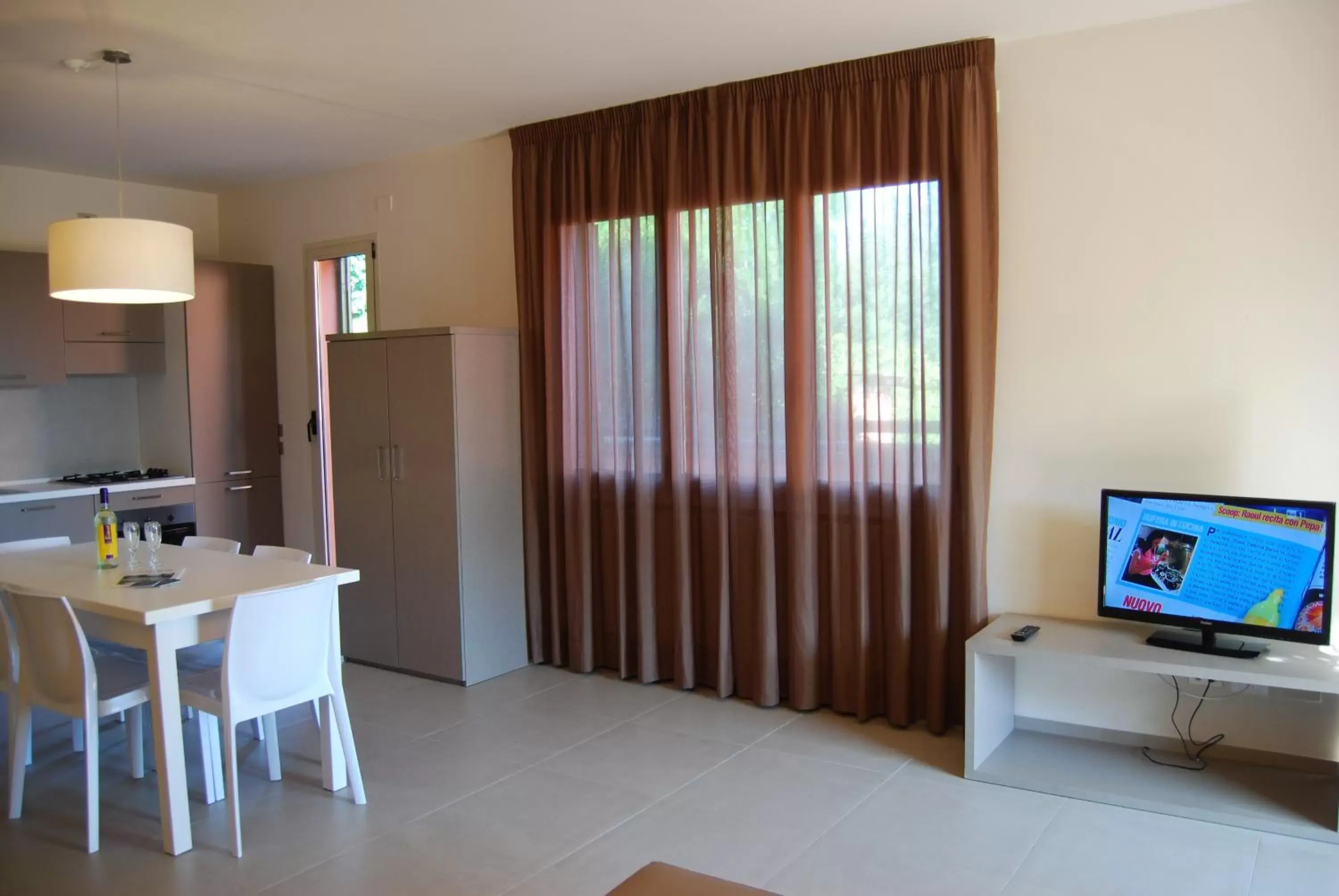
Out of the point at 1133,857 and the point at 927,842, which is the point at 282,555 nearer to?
the point at 927,842

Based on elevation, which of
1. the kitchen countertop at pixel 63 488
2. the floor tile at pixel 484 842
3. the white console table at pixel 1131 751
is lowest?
the floor tile at pixel 484 842

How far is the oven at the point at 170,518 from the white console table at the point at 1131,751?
461 centimetres

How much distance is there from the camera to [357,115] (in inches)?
188

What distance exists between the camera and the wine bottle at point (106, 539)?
375cm

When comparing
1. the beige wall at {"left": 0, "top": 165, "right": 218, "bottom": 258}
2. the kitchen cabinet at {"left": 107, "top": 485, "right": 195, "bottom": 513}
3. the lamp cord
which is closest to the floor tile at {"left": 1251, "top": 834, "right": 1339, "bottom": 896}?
the lamp cord

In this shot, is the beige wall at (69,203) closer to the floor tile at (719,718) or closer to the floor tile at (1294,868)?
the floor tile at (719,718)

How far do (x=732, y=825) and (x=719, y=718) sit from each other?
3.38 feet

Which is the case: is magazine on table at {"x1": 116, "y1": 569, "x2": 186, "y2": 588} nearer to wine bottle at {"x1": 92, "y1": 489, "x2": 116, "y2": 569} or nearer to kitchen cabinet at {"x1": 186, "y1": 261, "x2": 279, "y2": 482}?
wine bottle at {"x1": 92, "y1": 489, "x2": 116, "y2": 569}

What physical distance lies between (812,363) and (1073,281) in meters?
1.06

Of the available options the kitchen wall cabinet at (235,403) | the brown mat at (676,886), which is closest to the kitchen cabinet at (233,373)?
the kitchen wall cabinet at (235,403)

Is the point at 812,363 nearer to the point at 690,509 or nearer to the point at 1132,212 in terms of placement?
the point at 690,509

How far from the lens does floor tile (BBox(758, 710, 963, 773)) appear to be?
3.73 meters

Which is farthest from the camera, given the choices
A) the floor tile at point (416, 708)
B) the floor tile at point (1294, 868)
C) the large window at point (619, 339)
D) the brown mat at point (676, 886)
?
the large window at point (619, 339)

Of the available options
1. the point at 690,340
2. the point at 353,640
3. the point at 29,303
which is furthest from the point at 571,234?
the point at 29,303
